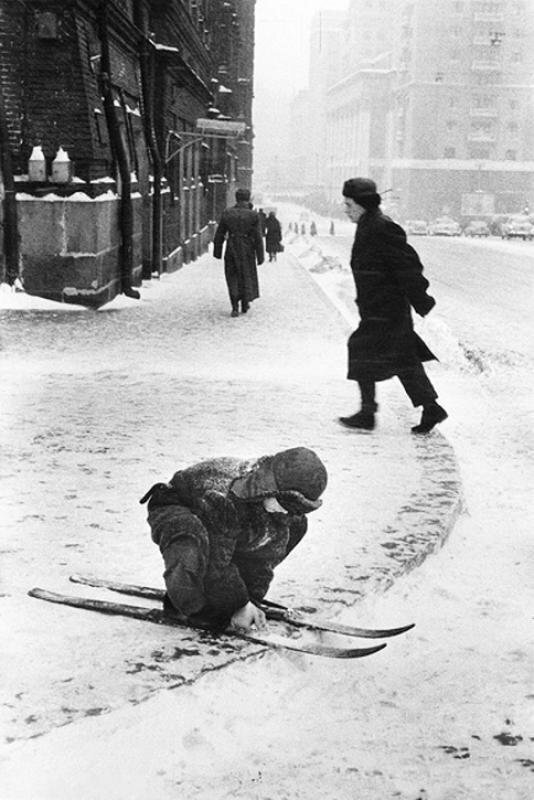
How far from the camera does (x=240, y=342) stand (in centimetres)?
1119

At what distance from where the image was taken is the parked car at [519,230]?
186 ft

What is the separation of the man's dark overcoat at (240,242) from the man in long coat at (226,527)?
970 centimetres

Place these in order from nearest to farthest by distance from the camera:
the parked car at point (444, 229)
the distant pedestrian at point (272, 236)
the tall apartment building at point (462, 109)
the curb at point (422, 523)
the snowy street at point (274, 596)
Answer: the snowy street at point (274, 596) < the curb at point (422, 523) < the distant pedestrian at point (272, 236) < the parked car at point (444, 229) < the tall apartment building at point (462, 109)

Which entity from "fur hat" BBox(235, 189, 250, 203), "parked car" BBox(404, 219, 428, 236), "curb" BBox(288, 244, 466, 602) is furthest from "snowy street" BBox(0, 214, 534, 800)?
"parked car" BBox(404, 219, 428, 236)

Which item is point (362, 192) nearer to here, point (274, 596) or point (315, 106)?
point (274, 596)

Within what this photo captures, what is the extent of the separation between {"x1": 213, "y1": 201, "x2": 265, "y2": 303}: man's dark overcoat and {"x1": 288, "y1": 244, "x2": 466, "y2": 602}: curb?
6955 millimetres

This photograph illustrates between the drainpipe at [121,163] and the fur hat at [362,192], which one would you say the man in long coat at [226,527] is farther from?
the drainpipe at [121,163]

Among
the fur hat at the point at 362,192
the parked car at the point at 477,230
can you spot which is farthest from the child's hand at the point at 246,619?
the parked car at the point at 477,230

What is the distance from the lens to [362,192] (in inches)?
273

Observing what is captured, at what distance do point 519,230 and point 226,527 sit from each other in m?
56.1

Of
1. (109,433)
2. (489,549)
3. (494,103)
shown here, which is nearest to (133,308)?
(109,433)

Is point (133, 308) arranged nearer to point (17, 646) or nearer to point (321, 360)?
point (321, 360)

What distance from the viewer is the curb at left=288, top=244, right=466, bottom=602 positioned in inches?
175

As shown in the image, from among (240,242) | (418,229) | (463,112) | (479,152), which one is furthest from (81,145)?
(463,112)
